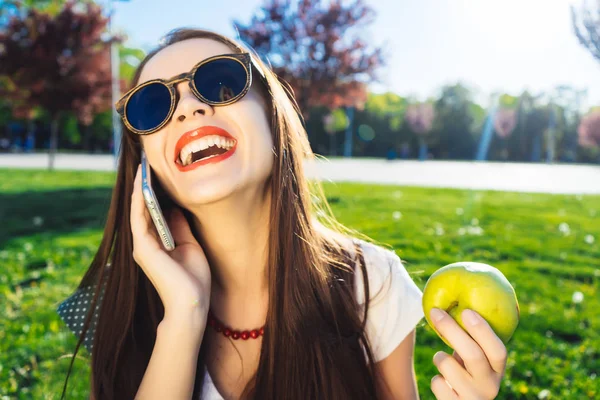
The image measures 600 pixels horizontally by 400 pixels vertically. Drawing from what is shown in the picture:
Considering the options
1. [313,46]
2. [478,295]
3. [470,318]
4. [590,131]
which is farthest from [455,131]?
[470,318]

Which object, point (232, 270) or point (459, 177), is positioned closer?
point (232, 270)

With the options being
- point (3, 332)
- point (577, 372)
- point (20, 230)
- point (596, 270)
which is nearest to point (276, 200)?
point (577, 372)

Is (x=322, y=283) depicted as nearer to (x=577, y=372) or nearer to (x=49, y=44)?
(x=577, y=372)

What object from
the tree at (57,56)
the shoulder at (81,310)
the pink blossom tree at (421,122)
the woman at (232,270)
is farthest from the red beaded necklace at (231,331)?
the pink blossom tree at (421,122)

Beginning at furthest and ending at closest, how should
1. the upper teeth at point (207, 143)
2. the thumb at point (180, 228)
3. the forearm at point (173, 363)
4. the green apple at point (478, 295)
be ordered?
the thumb at point (180, 228) → the upper teeth at point (207, 143) → the forearm at point (173, 363) → the green apple at point (478, 295)

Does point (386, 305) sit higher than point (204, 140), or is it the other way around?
point (204, 140)

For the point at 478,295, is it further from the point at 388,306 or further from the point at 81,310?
the point at 81,310

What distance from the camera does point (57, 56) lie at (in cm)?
1556

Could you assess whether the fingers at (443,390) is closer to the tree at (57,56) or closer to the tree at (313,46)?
the tree at (313,46)

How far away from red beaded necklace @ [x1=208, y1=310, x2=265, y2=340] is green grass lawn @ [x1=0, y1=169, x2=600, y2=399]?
53 centimetres

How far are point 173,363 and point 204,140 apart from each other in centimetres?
73

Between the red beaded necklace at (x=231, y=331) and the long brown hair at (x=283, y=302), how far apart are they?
85 mm

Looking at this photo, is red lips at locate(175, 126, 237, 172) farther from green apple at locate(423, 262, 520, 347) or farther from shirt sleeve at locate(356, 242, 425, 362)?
green apple at locate(423, 262, 520, 347)

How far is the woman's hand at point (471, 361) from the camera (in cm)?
110
